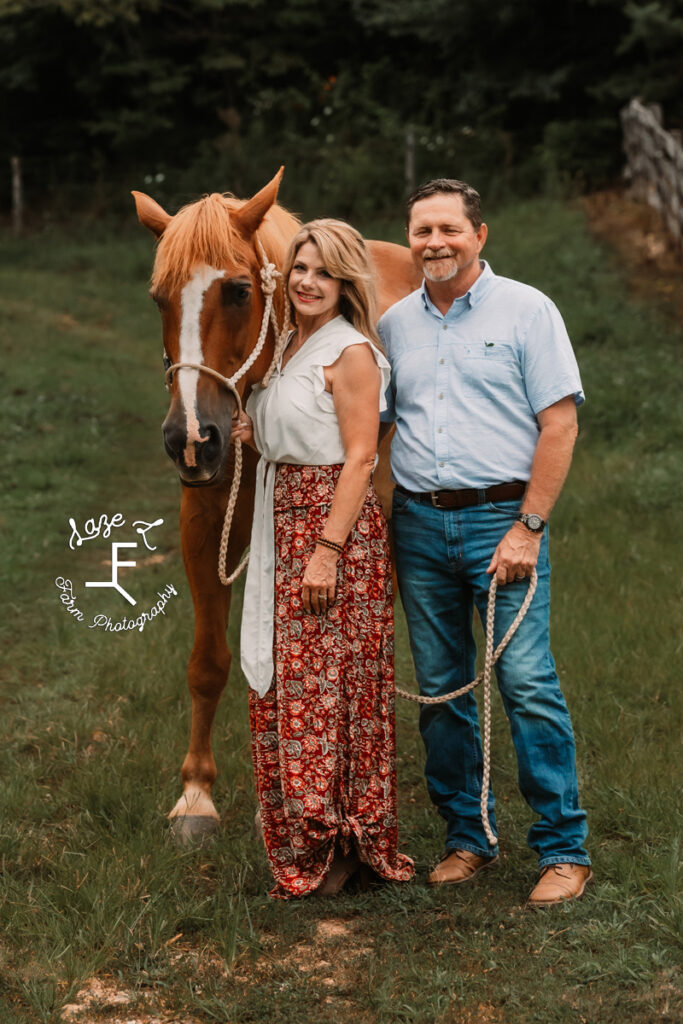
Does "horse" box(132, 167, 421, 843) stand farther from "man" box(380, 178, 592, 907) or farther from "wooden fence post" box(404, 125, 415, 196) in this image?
"wooden fence post" box(404, 125, 415, 196)

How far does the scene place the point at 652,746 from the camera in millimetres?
3990

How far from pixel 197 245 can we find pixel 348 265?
0.44 metres

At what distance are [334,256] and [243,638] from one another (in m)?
1.15

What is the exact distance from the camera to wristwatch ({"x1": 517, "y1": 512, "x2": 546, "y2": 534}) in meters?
3.09

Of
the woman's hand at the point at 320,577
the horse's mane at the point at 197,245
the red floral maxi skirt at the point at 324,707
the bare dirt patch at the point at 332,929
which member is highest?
the horse's mane at the point at 197,245

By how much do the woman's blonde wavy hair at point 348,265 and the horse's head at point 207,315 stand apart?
0.17 m

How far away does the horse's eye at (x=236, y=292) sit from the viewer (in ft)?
10.6

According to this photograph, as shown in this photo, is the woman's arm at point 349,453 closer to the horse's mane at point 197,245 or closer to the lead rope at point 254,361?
the lead rope at point 254,361

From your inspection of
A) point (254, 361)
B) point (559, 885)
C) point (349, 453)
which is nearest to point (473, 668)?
point (559, 885)

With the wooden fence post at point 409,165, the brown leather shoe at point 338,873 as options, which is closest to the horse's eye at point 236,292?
the brown leather shoe at point 338,873

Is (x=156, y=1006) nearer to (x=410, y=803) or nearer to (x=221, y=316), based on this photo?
(x=410, y=803)

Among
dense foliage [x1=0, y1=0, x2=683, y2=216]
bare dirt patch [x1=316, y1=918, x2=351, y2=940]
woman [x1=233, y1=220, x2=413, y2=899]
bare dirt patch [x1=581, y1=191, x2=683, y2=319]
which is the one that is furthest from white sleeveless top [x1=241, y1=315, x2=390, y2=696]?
dense foliage [x1=0, y1=0, x2=683, y2=216]

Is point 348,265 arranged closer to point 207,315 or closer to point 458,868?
point 207,315

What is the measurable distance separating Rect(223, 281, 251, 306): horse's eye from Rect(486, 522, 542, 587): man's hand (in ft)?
3.37
